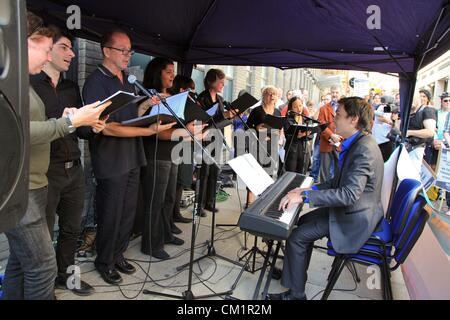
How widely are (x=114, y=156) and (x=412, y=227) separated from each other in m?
2.22

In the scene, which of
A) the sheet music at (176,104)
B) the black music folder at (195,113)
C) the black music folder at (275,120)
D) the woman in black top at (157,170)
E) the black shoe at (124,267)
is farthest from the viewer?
the black music folder at (275,120)

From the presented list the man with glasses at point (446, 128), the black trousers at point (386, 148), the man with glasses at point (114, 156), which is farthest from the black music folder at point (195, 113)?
the black trousers at point (386, 148)

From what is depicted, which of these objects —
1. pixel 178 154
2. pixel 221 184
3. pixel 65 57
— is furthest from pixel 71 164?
pixel 221 184

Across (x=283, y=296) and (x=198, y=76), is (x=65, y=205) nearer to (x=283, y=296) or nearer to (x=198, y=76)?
(x=283, y=296)

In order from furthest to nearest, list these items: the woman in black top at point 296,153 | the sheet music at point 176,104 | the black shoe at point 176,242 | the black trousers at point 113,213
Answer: the woman in black top at point 296,153, the black shoe at point 176,242, the black trousers at point 113,213, the sheet music at point 176,104

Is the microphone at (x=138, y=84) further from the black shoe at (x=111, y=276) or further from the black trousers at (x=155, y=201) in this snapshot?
the black shoe at (x=111, y=276)

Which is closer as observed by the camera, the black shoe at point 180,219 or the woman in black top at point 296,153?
the black shoe at point 180,219

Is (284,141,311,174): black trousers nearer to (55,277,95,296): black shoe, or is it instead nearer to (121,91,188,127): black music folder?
(121,91,188,127): black music folder

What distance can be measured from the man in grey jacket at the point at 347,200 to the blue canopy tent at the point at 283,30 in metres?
1.44

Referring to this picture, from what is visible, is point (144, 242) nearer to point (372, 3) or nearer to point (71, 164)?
point (71, 164)

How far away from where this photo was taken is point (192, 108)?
2373 mm

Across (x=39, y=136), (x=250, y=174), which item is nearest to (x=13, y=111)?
(x=39, y=136)

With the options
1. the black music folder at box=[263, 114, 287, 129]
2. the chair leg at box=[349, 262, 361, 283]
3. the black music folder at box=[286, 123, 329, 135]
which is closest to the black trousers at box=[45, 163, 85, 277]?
the black music folder at box=[263, 114, 287, 129]

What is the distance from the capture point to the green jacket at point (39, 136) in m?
1.51
